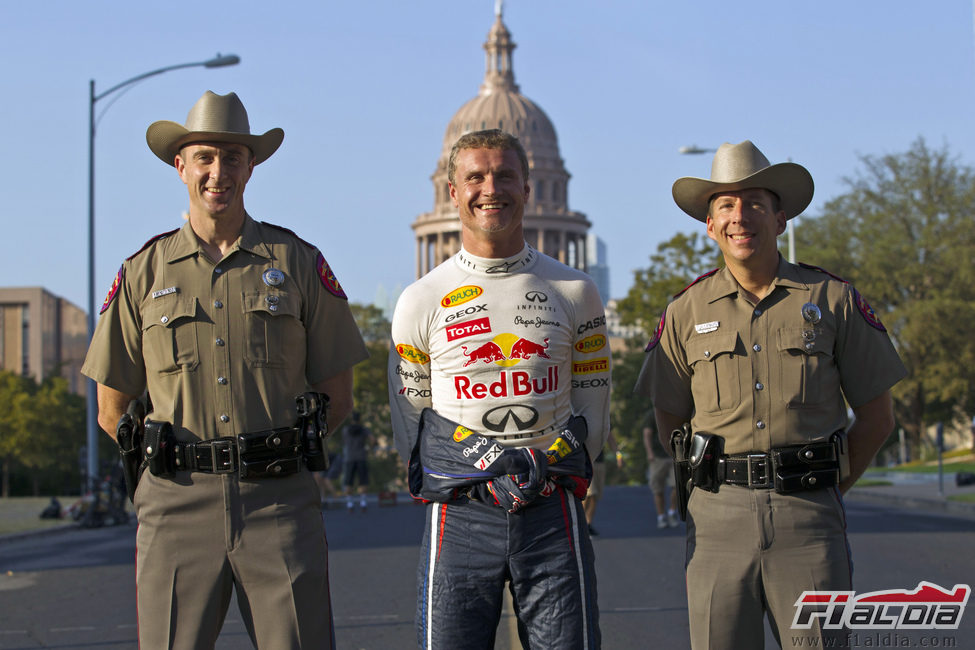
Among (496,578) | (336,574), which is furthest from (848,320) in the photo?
(336,574)

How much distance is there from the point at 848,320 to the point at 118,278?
2810 mm

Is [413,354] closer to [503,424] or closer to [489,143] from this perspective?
[503,424]

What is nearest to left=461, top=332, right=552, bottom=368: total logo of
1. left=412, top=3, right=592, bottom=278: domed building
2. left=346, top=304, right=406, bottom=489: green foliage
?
left=346, top=304, right=406, bottom=489: green foliage

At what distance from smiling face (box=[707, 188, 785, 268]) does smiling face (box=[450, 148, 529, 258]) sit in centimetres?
86

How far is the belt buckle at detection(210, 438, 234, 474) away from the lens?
481 centimetres

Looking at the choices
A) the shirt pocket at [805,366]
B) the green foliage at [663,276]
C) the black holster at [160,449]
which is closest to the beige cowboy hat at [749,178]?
the shirt pocket at [805,366]

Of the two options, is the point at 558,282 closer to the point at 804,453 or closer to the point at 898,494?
the point at 804,453

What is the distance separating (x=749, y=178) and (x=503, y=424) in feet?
4.58

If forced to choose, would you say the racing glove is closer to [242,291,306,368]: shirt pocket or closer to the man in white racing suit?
the man in white racing suit

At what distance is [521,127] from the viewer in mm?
129250

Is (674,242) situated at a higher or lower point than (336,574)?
higher

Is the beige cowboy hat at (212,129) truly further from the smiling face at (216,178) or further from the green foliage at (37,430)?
the green foliage at (37,430)

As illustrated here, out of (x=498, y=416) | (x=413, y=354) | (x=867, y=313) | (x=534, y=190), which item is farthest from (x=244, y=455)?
(x=534, y=190)

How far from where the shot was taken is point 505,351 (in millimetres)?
4723
